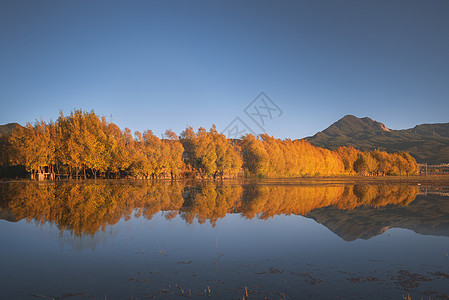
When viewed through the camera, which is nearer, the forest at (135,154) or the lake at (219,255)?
the lake at (219,255)

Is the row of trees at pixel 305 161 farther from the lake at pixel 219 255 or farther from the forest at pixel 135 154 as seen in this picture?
the lake at pixel 219 255

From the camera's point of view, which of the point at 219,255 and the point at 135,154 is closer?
the point at 219,255

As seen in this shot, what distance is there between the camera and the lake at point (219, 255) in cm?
876

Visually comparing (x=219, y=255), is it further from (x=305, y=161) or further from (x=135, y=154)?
(x=305, y=161)

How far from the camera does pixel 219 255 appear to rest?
1262cm

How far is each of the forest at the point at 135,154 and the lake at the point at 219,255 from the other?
139 feet

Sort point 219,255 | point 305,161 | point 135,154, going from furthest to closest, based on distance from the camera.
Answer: point 305,161, point 135,154, point 219,255

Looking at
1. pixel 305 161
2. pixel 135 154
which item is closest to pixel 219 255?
pixel 135 154

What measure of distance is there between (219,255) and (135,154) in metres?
63.6

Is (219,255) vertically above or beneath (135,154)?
beneath

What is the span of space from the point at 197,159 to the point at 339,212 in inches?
2515

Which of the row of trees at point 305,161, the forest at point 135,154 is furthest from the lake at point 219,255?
the row of trees at point 305,161

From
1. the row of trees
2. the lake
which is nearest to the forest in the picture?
the row of trees

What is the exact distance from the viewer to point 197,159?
85.9m
